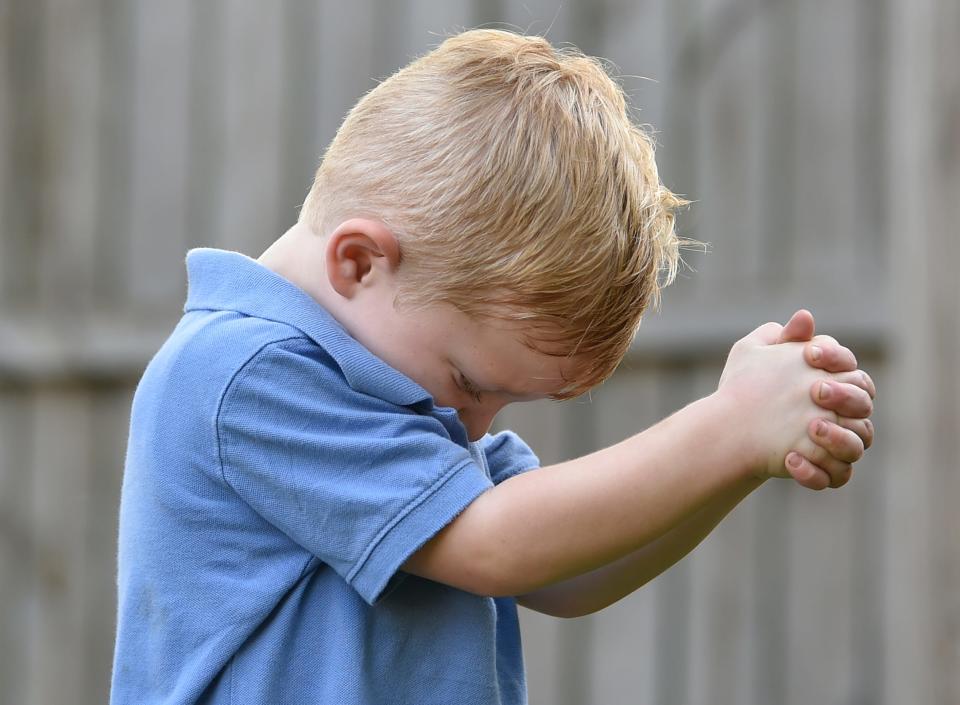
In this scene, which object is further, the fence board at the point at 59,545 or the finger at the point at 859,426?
the fence board at the point at 59,545

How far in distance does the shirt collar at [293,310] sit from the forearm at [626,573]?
1.10 feet

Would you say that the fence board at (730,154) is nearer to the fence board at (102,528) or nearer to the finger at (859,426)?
the fence board at (102,528)

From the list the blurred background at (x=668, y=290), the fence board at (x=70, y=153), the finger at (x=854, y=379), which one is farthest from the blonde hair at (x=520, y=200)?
the fence board at (x=70, y=153)

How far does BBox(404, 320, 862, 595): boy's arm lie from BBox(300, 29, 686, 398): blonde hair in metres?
0.17

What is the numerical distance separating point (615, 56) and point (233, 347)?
251 centimetres

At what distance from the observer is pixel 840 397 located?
149 cm

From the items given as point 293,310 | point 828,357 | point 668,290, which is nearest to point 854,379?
point 828,357

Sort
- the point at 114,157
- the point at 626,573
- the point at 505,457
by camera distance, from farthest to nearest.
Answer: the point at 114,157
the point at 505,457
the point at 626,573

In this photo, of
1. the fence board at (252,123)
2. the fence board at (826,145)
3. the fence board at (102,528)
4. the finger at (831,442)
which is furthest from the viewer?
the fence board at (102,528)

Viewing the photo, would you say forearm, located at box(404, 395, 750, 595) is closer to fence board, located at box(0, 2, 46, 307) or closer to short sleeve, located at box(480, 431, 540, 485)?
short sleeve, located at box(480, 431, 540, 485)

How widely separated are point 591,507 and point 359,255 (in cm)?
39

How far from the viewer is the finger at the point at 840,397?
149cm

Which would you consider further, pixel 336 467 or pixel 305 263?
pixel 305 263

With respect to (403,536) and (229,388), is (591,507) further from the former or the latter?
(229,388)
